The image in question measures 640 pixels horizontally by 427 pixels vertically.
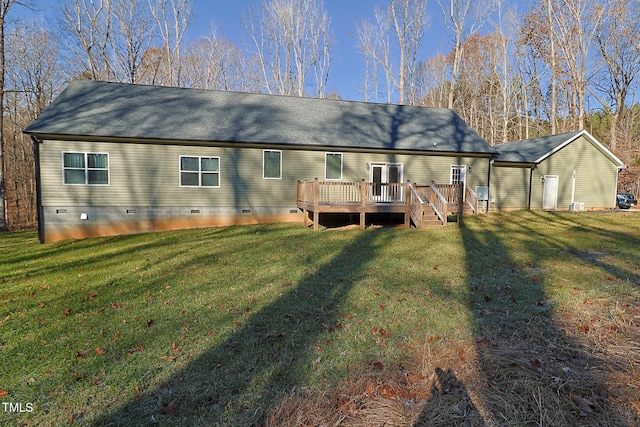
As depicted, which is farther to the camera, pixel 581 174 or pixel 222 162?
pixel 581 174

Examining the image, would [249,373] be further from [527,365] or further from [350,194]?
[350,194]

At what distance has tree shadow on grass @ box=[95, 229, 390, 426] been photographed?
2.96 meters

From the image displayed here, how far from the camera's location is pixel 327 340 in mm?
4160

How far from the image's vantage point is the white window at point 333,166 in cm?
1436

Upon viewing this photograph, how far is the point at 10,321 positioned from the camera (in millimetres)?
4781

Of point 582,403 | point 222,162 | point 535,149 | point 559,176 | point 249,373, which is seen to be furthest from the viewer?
point 535,149

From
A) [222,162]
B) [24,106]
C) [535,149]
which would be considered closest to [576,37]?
[535,149]

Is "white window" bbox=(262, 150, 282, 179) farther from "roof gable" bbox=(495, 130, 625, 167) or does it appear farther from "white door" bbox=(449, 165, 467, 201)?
"roof gable" bbox=(495, 130, 625, 167)

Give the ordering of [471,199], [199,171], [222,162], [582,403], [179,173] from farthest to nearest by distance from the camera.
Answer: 1. [471,199]
2. [222,162]
3. [199,171]
4. [179,173]
5. [582,403]

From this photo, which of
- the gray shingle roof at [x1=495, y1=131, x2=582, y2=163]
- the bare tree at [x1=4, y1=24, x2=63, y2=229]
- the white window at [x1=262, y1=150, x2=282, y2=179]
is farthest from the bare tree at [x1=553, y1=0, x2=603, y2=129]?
the bare tree at [x1=4, y1=24, x2=63, y2=229]

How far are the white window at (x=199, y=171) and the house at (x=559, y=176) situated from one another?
42.4ft

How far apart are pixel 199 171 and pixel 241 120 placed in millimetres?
2975

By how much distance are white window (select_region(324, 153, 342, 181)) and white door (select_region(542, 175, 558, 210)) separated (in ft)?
36.9

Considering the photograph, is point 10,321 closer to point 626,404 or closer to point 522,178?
point 626,404
